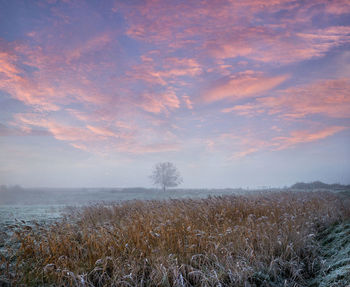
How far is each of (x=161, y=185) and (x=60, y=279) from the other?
4623 centimetres

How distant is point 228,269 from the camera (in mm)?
4566

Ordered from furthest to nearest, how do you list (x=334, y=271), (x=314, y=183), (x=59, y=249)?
1. (x=314, y=183)
2. (x=59, y=249)
3. (x=334, y=271)

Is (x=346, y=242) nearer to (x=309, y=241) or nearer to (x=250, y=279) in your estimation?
(x=309, y=241)

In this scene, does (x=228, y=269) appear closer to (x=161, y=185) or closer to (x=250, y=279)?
(x=250, y=279)

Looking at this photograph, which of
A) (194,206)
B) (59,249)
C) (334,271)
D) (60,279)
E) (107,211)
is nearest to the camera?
(60,279)

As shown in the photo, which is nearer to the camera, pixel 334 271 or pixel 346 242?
pixel 334 271

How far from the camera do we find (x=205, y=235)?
5.92 meters

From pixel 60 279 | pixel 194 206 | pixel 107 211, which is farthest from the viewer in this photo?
pixel 107 211

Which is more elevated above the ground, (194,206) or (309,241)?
(194,206)

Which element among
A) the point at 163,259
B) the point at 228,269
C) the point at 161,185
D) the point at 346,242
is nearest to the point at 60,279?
the point at 163,259

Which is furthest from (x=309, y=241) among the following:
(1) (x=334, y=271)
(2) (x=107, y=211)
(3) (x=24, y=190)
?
(3) (x=24, y=190)

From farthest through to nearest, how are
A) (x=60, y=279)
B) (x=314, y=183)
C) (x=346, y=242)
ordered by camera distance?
(x=314, y=183) → (x=346, y=242) → (x=60, y=279)

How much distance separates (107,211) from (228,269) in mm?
8371

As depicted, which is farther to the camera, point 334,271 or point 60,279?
point 334,271
